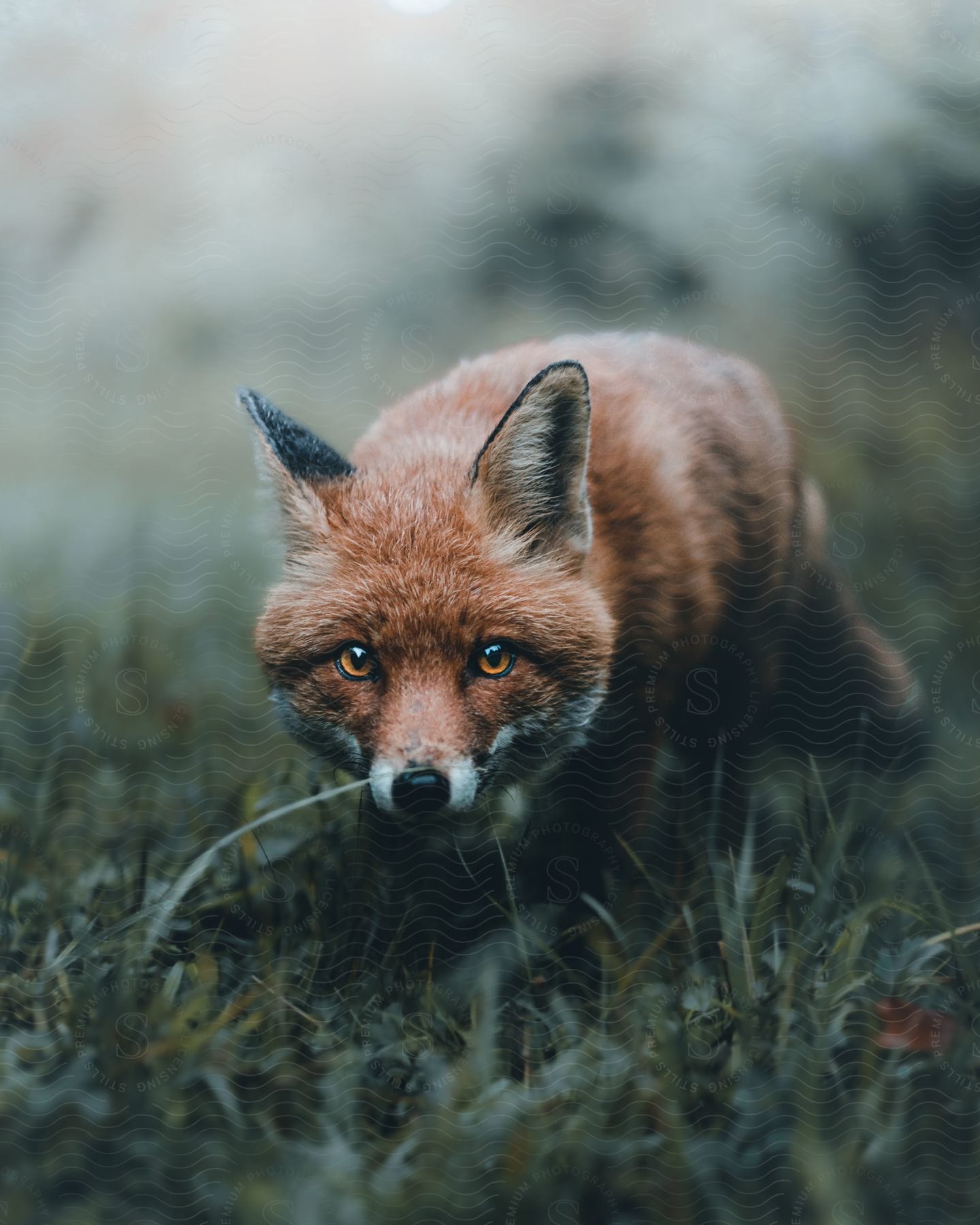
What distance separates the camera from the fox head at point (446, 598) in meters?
1.67

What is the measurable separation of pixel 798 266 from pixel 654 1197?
1.91 metres

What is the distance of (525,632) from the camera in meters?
1.71

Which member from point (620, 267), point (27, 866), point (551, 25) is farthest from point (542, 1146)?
point (551, 25)

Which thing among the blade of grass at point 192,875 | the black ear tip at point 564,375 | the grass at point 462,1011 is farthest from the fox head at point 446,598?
the grass at point 462,1011

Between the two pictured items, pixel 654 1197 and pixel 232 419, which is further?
pixel 232 419

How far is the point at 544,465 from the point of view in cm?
173

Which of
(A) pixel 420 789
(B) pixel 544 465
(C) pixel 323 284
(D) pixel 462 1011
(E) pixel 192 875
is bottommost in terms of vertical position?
(D) pixel 462 1011

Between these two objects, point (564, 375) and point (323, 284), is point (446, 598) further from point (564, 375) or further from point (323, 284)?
point (323, 284)

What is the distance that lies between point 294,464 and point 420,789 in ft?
2.29

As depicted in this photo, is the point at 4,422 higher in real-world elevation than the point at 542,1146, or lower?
higher

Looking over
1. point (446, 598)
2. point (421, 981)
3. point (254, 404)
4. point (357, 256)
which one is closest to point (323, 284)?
point (357, 256)

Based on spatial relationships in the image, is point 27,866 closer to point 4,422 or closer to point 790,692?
point 4,422

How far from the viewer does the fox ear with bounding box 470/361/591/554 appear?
1677 millimetres

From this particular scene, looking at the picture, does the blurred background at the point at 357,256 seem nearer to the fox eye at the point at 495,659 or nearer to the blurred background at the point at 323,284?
the blurred background at the point at 323,284
